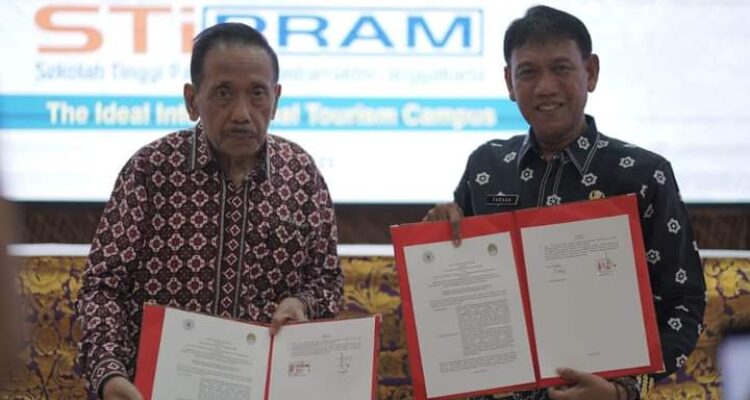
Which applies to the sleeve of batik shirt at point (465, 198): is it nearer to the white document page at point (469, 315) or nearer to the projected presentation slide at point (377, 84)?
the white document page at point (469, 315)

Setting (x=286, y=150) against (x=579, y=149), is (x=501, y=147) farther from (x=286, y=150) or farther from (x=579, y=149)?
(x=286, y=150)

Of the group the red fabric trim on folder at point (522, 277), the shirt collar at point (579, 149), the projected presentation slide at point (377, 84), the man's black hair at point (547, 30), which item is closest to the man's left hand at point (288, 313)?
the red fabric trim on folder at point (522, 277)

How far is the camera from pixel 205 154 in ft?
7.75

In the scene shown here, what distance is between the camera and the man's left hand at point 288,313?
210cm

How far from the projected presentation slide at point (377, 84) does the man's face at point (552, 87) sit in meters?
1.49

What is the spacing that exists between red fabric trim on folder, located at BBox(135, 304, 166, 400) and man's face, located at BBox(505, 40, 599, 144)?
0.92 meters

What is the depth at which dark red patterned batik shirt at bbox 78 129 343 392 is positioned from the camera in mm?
2277

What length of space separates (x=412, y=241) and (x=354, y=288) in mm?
1409

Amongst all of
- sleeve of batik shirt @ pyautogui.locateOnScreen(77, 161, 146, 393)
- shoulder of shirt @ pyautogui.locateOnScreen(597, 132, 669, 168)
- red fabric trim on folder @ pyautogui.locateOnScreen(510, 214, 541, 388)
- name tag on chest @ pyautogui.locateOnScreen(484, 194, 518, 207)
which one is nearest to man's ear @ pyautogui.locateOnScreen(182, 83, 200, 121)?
sleeve of batik shirt @ pyautogui.locateOnScreen(77, 161, 146, 393)

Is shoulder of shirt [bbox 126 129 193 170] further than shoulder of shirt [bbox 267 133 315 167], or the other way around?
shoulder of shirt [bbox 267 133 315 167]

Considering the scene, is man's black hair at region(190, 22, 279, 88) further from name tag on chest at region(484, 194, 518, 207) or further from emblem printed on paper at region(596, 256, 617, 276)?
emblem printed on paper at region(596, 256, 617, 276)

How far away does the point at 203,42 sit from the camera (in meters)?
2.32

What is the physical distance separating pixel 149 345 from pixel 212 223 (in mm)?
375

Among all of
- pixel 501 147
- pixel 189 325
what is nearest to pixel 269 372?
pixel 189 325
